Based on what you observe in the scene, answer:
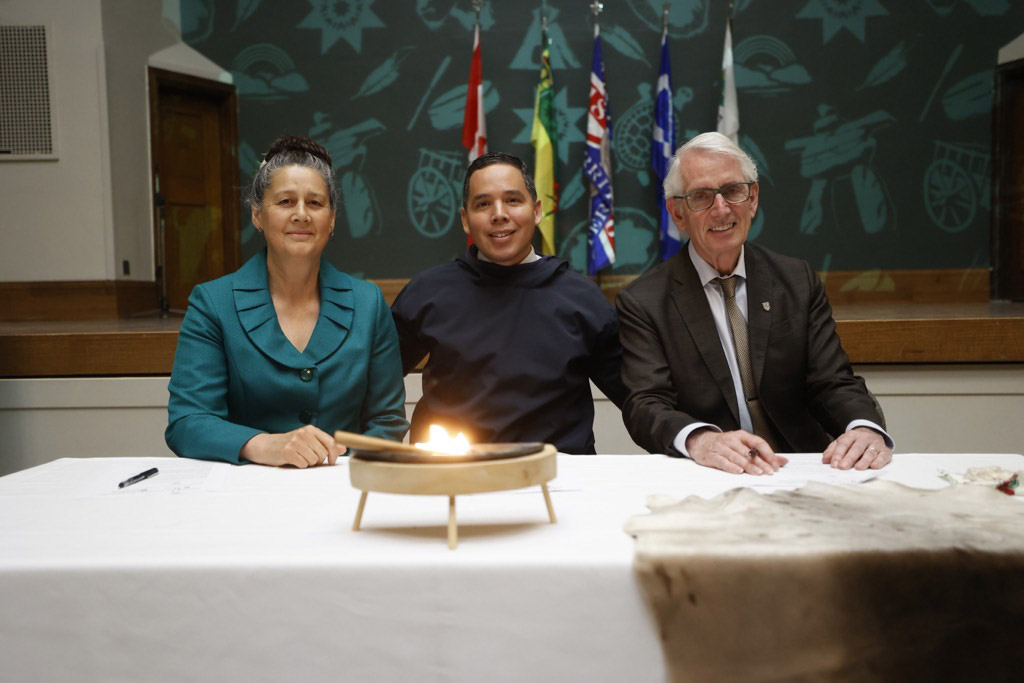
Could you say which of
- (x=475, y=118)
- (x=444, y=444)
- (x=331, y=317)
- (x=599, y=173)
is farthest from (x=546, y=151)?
A: (x=444, y=444)

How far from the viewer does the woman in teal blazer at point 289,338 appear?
1.75 m

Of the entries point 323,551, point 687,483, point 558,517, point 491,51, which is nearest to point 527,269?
point 687,483


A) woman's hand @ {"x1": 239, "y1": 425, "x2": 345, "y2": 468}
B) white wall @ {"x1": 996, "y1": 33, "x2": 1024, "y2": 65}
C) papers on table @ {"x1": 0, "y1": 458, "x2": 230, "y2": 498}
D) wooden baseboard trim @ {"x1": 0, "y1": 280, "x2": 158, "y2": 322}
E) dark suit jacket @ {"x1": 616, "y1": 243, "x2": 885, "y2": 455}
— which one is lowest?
wooden baseboard trim @ {"x1": 0, "y1": 280, "x2": 158, "y2": 322}

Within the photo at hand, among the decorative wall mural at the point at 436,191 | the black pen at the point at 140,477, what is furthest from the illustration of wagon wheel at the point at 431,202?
the black pen at the point at 140,477

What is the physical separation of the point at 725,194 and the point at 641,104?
445 cm

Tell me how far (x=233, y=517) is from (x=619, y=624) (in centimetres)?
54

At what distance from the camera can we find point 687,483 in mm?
1260

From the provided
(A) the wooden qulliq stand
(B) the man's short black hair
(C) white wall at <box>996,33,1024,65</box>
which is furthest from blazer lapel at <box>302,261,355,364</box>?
(C) white wall at <box>996,33,1024,65</box>

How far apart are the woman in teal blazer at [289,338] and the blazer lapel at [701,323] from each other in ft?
2.34

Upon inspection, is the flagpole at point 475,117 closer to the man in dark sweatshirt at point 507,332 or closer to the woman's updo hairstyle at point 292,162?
the man in dark sweatshirt at point 507,332

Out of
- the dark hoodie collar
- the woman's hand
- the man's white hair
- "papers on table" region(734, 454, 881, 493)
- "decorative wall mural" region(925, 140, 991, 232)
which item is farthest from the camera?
"decorative wall mural" region(925, 140, 991, 232)

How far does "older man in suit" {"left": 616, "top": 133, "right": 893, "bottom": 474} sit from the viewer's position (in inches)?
76.3

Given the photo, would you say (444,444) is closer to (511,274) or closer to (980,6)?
(511,274)

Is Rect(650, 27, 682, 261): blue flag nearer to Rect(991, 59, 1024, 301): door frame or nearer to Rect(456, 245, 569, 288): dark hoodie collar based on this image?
Rect(991, 59, 1024, 301): door frame
